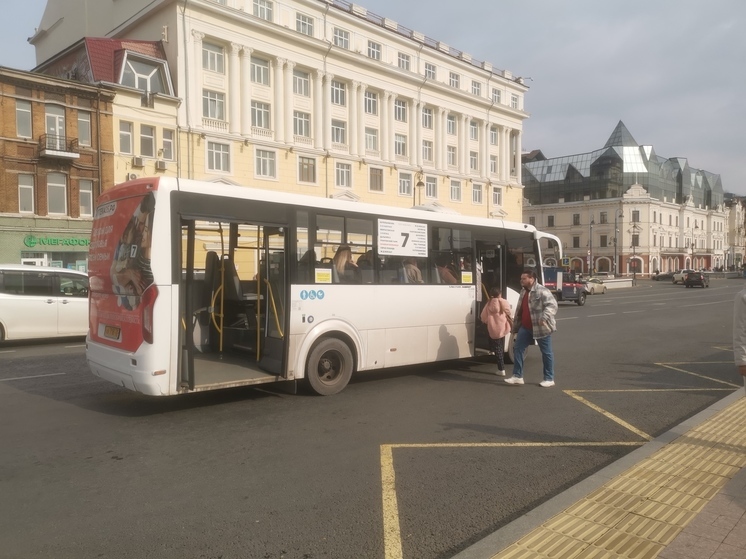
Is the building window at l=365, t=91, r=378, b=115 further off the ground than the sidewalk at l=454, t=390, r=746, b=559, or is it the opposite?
the building window at l=365, t=91, r=378, b=115

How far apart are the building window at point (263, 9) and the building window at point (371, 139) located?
10.8 meters

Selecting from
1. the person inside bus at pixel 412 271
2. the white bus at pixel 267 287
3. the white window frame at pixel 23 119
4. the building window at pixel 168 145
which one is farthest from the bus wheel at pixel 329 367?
the building window at pixel 168 145

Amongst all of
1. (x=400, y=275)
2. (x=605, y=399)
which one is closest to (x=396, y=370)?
(x=400, y=275)

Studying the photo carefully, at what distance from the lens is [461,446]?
6.07 metres

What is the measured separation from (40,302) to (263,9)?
1213 inches

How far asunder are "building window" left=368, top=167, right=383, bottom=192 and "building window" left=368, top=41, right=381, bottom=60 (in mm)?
8564

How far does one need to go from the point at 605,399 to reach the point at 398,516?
5037 millimetres

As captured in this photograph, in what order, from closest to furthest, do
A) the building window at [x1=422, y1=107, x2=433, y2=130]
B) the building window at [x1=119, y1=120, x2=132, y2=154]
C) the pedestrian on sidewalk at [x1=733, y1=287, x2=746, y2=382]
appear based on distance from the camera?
1. the pedestrian on sidewalk at [x1=733, y1=287, x2=746, y2=382]
2. the building window at [x1=119, y1=120, x2=132, y2=154]
3. the building window at [x1=422, y1=107, x2=433, y2=130]

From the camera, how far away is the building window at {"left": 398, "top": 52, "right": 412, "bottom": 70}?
47812 mm

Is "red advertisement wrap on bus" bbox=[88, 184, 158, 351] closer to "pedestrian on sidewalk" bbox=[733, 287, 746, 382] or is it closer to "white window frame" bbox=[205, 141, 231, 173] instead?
"pedestrian on sidewalk" bbox=[733, 287, 746, 382]

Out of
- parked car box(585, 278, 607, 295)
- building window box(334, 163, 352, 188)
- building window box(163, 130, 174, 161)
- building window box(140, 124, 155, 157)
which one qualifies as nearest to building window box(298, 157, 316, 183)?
building window box(334, 163, 352, 188)

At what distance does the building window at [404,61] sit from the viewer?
157ft

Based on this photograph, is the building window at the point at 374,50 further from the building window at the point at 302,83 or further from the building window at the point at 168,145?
the building window at the point at 168,145

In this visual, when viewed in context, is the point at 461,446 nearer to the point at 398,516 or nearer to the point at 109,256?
the point at 398,516
